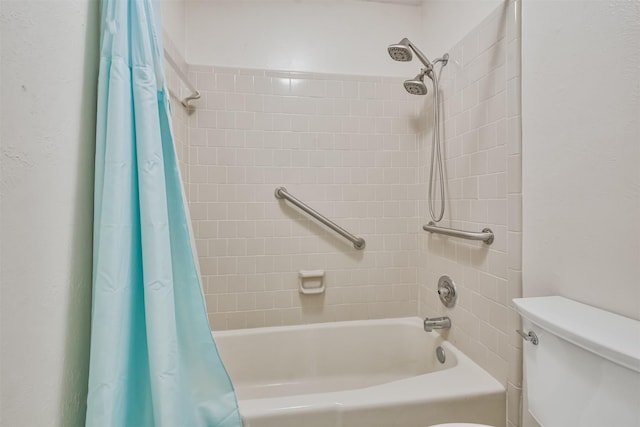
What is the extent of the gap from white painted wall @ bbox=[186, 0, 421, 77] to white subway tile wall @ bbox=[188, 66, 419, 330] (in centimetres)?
8

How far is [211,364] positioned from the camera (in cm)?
84

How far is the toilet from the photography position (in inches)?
22.8

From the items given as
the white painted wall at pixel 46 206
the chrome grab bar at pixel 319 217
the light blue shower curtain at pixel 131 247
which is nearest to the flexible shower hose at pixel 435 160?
the chrome grab bar at pixel 319 217

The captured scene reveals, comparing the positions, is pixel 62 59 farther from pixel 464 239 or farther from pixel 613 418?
pixel 464 239

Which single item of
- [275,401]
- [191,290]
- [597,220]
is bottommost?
[275,401]

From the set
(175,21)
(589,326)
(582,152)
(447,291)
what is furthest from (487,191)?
(175,21)

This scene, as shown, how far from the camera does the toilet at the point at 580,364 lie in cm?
58

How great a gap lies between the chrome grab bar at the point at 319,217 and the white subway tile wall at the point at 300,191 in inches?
1.6

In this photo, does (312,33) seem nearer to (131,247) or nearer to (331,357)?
(131,247)

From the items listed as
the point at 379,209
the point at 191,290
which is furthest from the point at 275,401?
the point at 379,209

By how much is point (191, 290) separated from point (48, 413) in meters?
0.34

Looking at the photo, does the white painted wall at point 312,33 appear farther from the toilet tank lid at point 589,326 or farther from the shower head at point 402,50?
the toilet tank lid at point 589,326

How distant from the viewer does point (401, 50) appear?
1.35m

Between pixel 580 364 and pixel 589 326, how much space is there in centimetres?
9
